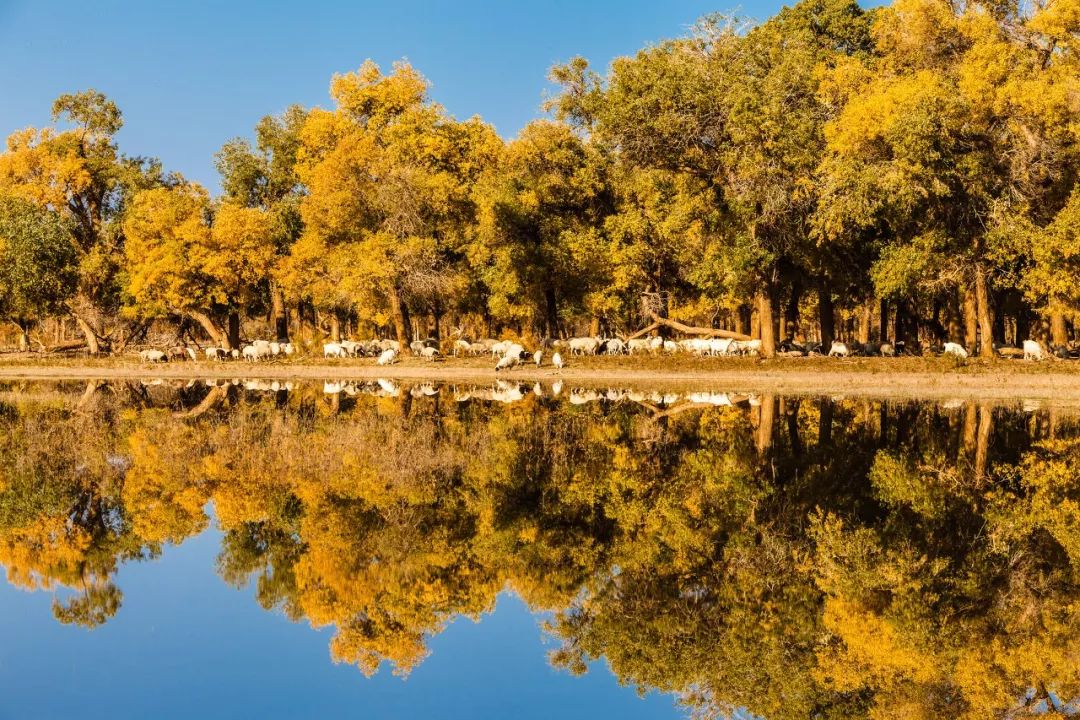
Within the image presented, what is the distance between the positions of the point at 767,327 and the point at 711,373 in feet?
11.9

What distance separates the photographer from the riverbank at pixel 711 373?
34594 mm

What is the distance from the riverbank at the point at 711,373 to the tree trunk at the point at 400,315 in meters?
2.73

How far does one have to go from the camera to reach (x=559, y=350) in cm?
5059

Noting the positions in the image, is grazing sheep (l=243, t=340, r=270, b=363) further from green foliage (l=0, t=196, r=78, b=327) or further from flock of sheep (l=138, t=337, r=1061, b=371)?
green foliage (l=0, t=196, r=78, b=327)

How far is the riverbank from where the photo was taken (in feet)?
113

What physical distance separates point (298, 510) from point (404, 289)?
3723cm

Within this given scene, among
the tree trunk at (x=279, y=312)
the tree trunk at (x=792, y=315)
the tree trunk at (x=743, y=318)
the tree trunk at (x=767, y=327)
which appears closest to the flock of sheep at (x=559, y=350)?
the tree trunk at (x=767, y=327)

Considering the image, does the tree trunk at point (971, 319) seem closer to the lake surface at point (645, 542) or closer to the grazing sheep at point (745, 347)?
the grazing sheep at point (745, 347)

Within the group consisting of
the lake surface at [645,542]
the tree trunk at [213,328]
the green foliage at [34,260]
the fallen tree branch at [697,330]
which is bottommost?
the lake surface at [645,542]

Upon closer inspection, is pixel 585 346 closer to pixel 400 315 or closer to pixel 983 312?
pixel 400 315

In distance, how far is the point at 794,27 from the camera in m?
54.5

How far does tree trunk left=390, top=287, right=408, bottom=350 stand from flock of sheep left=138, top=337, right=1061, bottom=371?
542mm

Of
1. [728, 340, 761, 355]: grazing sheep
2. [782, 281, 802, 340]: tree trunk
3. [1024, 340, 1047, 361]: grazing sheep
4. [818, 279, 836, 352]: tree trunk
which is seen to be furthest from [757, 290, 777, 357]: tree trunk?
[1024, 340, 1047, 361]: grazing sheep

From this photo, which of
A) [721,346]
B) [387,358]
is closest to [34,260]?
[387,358]
